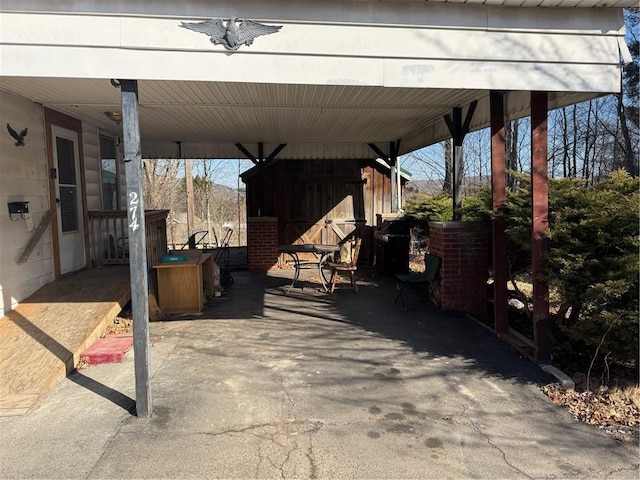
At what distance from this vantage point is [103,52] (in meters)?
3.53

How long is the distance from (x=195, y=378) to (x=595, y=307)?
3616mm

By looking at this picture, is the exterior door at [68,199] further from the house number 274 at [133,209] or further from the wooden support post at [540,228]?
the wooden support post at [540,228]

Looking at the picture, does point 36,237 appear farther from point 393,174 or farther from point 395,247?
point 393,174

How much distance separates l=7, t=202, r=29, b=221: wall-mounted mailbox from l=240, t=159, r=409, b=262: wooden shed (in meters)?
6.22

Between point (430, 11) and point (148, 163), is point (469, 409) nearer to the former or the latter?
point (430, 11)

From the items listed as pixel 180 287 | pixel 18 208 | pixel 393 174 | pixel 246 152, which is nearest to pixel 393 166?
pixel 393 174

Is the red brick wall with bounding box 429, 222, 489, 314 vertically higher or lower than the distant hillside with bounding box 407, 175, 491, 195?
lower

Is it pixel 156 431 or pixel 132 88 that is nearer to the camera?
pixel 156 431

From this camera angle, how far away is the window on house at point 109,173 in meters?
8.38

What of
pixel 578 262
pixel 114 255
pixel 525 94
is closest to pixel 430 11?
pixel 525 94

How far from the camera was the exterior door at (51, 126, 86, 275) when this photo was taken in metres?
6.59

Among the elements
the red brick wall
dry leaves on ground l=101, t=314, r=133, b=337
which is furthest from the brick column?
the red brick wall

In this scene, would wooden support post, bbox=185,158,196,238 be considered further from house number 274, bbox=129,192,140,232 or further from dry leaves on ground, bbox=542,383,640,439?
dry leaves on ground, bbox=542,383,640,439

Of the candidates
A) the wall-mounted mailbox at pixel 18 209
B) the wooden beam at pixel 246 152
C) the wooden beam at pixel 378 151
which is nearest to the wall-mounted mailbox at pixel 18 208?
the wall-mounted mailbox at pixel 18 209
